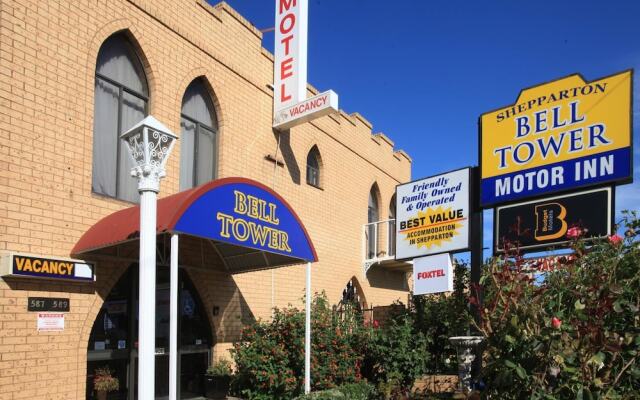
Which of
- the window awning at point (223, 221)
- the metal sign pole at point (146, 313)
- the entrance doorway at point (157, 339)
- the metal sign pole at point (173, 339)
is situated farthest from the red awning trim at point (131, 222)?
the metal sign pole at point (146, 313)

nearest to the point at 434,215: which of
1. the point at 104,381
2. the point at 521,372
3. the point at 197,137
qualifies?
the point at 197,137

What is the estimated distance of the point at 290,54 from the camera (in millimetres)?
13859

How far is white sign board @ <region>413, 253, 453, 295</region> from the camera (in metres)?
10.9

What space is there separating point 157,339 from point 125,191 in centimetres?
277

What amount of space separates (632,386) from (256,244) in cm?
593

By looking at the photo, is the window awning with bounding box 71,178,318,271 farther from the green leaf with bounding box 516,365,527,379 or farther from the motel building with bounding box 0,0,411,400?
the green leaf with bounding box 516,365,527,379

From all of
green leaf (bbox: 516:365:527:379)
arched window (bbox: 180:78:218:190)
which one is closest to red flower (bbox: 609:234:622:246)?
green leaf (bbox: 516:365:527:379)

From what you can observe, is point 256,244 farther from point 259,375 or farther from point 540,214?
point 540,214

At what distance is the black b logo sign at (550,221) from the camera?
9.03 metres

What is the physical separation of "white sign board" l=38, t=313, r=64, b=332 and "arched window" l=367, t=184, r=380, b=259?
1171 cm

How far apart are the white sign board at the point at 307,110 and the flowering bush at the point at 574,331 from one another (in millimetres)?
8746

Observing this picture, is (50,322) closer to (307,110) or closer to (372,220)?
(307,110)

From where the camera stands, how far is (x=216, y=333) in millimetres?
11797

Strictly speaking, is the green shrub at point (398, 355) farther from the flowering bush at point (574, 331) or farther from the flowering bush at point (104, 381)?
the flowering bush at point (574, 331)
